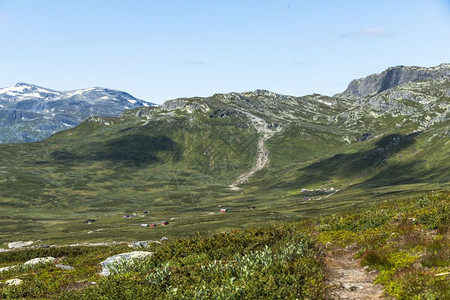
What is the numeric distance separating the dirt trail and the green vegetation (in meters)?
0.47

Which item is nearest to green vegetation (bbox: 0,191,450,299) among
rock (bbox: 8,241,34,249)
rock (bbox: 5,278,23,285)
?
rock (bbox: 5,278,23,285)

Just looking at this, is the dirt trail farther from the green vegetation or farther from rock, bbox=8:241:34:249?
rock, bbox=8:241:34:249

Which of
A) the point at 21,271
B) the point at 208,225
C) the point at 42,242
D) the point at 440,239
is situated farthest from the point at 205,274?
the point at 42,242

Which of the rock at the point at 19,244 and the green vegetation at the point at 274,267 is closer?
the green vegetation at the point at 274,267

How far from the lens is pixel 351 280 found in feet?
49.7

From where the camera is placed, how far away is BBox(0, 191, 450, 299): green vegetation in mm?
12766

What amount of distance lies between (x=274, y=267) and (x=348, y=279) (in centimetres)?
339

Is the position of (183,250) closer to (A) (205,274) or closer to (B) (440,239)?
(A) (205,274)

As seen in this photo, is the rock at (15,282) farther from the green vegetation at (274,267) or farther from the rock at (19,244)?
the rock at (19,244)

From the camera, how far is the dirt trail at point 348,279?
13289mm

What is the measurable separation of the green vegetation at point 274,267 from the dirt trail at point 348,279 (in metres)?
0.47

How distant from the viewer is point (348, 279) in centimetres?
1531

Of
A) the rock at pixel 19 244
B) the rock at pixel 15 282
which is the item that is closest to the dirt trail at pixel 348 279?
the rock at pixel 15 282

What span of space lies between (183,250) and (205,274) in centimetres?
675
